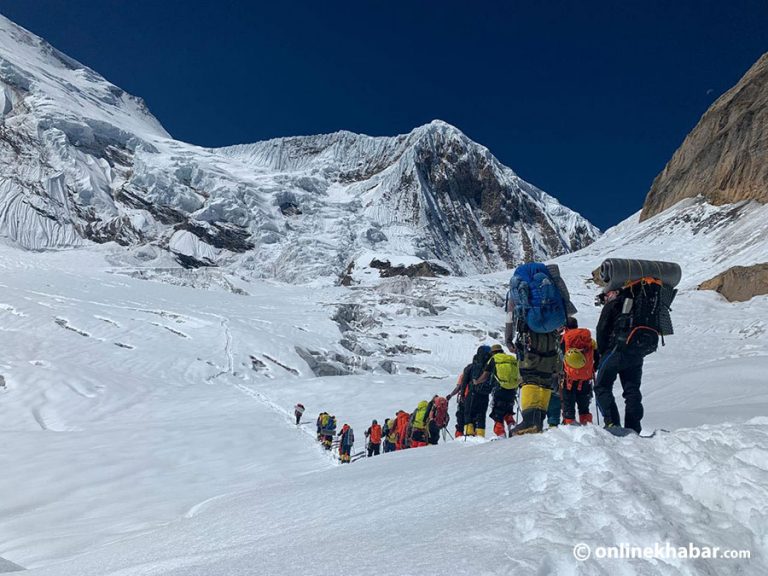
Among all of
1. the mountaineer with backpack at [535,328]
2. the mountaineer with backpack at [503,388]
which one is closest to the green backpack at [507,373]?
the mountaineer with backpack at [503,388]

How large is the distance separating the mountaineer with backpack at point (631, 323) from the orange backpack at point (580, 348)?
0.34 m

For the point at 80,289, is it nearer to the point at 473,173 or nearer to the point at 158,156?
the point at 158,156

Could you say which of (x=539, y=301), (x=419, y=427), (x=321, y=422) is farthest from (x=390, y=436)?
(x=539, y=301)

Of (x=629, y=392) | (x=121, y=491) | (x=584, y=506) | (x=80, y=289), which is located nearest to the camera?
(x=584, y=506)

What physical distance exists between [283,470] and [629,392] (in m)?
6.16

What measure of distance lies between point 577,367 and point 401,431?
5358 millimetres

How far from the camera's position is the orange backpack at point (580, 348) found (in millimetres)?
5086

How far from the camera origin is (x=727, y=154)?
58844 mm

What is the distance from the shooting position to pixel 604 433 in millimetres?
3742

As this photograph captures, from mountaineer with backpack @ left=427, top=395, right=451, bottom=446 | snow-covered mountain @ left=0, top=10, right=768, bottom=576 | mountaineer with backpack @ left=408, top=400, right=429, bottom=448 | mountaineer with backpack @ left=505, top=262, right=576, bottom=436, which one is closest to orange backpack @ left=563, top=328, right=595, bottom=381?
mountaineer with backpack @ left=505, top=262, right=576, bottom=436

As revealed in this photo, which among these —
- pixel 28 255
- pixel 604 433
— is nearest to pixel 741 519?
pixel 604 433

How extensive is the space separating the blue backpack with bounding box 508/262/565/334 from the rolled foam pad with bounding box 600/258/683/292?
443mm

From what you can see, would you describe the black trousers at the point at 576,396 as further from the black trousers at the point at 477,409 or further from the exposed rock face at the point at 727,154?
the exposed rock face at the point at 727,154

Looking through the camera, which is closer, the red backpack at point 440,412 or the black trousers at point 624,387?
the black trousers at point 624,387
